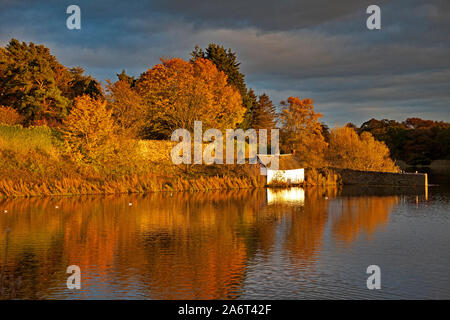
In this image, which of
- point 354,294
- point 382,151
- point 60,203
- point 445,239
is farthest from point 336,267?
point 382,151

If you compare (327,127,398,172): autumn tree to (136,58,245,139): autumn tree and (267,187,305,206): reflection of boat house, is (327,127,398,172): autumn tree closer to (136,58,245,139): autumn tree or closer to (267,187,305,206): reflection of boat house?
(136,58,245,139): autumn tree

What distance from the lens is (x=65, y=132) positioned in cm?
4366

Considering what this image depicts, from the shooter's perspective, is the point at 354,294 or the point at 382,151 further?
the point at 382,151

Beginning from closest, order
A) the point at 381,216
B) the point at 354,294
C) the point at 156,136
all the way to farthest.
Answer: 1. the point at 354,294
2. the point at 381,216
3. the point at 156,136

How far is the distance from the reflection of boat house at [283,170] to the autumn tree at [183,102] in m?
7.01

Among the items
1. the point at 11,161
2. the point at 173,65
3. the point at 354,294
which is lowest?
the point at 354,294

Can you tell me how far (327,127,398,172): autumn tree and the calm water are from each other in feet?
75.6

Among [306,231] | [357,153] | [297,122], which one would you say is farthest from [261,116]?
[306,231]

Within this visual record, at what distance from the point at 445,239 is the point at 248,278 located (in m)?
10.8

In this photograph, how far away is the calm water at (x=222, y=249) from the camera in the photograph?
1326 cm

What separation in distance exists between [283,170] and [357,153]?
10.5m

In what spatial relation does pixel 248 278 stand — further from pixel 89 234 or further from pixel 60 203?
pixel 60 203

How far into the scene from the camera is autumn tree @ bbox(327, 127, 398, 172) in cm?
5666

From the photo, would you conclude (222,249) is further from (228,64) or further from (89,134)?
(228,64)
